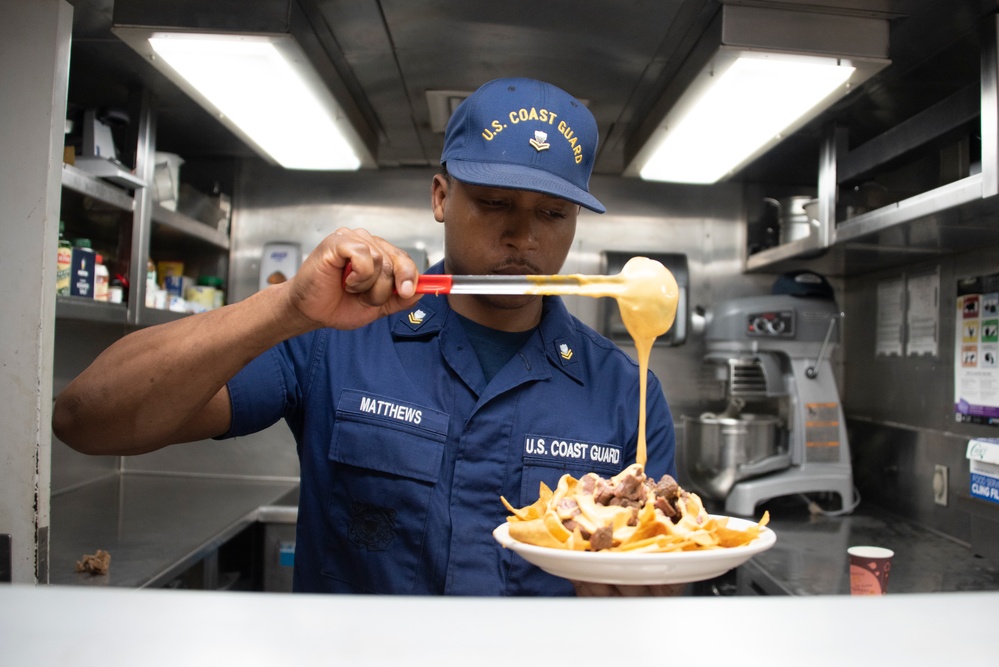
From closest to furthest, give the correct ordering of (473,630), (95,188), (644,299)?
(473,630)
(644,299)
(95,188)

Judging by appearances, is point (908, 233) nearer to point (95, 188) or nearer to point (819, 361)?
point (819, 361)

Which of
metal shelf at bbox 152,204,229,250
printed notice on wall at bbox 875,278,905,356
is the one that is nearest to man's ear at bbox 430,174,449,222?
metal shelf at bbox 152,204,229,250

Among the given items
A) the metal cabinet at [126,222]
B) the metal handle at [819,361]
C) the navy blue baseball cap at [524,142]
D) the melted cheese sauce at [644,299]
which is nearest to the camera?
the melted cheese sauce at [644,299]

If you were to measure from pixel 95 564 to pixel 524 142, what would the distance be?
5.52 ft

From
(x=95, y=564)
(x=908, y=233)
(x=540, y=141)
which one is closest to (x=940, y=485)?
(x=908, y=233)

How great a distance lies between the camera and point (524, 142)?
4.76 feet

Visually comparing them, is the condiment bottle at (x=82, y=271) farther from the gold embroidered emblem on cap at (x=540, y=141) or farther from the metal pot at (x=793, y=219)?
the metal pot at (x=793, y=219)

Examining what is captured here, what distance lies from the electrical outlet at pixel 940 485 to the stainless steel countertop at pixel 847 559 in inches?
5.1

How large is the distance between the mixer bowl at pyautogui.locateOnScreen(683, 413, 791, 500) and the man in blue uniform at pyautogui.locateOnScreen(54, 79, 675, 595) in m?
1.45

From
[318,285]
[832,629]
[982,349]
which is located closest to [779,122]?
[982,349]

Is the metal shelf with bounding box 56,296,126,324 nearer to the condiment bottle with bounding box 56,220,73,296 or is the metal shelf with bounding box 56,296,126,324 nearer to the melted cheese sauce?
the condiment bottle with bounding box 56,220,73,296

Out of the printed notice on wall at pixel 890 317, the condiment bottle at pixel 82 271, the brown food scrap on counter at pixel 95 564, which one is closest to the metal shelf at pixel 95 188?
the condiment bottle at pixel 82 271

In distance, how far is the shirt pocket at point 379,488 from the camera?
1.47 metres

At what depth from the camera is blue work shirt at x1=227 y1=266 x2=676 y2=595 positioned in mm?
1468
